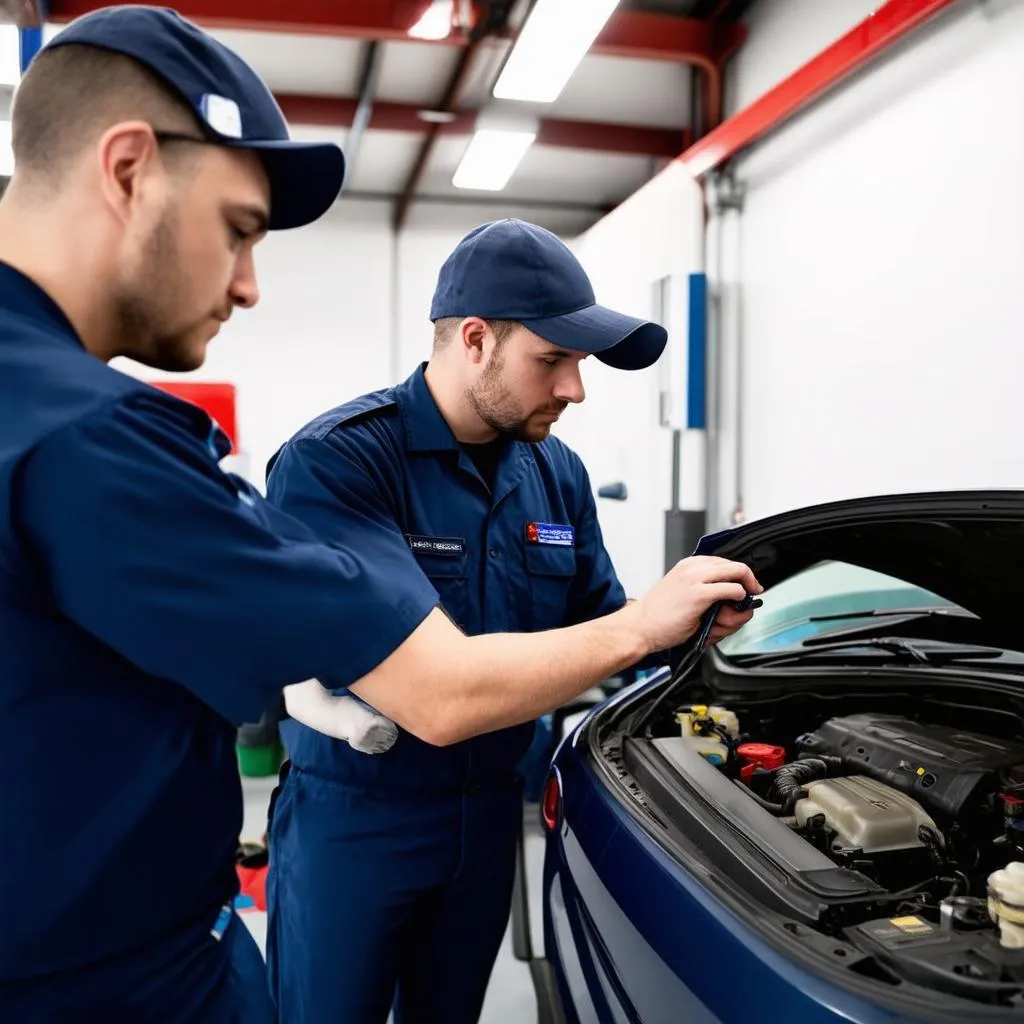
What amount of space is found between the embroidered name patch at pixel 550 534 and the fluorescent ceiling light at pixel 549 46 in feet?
8.49

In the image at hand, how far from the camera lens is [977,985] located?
0.90 m

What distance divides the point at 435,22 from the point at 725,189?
1.66m

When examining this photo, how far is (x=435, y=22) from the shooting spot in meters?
4.01

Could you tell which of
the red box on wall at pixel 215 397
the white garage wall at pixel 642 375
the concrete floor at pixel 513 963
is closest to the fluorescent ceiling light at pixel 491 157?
the white garage wall at pixel 642 375

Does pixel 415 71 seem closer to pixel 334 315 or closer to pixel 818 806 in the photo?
pixel 334 315

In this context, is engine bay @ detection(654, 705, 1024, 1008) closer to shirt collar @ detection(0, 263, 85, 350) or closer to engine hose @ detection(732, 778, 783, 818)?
engine hose @ detection(732, 778, 783, 818)

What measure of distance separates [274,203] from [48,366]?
13.3 inches

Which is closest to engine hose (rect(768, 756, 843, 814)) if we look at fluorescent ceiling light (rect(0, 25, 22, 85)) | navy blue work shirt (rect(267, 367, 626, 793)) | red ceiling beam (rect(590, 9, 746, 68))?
navy blue work shirt (rect(267, 367, 626, 793))

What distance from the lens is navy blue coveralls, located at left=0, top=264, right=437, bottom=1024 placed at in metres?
0.72

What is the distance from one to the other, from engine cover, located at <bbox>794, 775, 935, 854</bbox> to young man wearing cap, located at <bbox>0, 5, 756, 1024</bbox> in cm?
84

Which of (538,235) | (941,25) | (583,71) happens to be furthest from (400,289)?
(538,235)

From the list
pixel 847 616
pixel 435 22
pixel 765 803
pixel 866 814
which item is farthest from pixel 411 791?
Answer: pixel 435 22

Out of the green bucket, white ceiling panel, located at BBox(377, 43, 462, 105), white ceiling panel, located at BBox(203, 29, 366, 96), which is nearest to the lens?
the green bucket

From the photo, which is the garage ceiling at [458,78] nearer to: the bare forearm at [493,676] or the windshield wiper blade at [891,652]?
the windshield wiper blade at [891,652]
